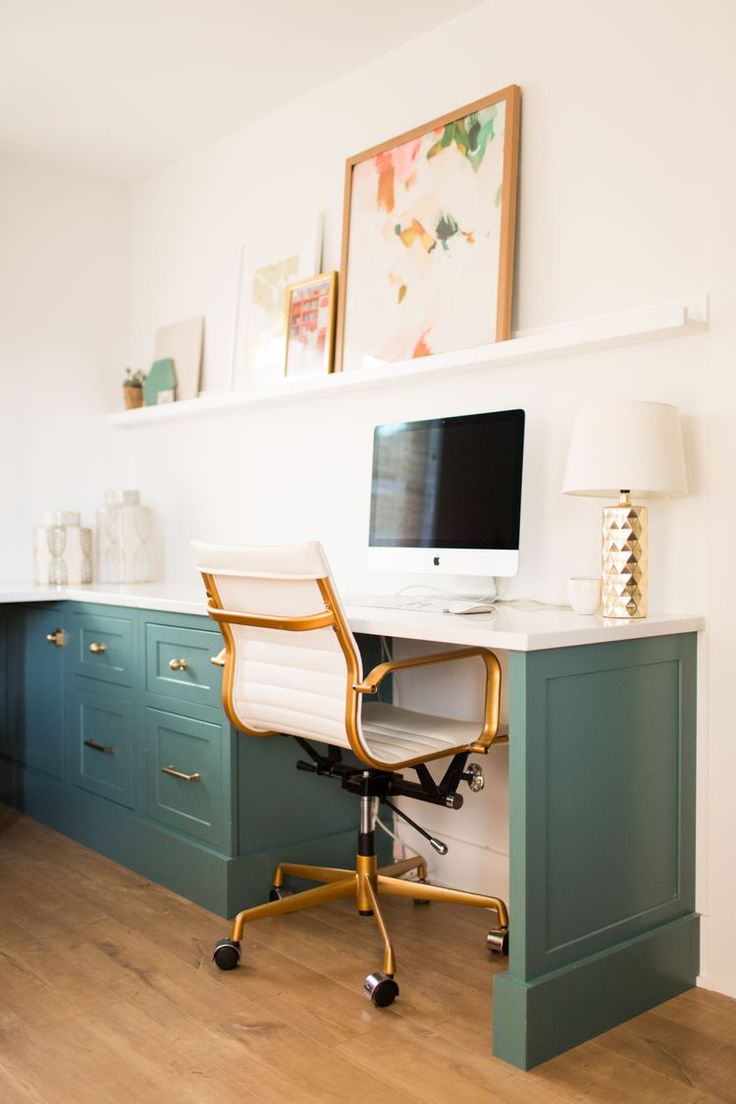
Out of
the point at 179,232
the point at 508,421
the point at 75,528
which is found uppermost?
the point at 179,232

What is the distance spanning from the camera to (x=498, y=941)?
239 centimetres

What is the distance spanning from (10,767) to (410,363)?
85.9 inches

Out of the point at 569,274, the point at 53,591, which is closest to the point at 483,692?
the point at 569,274

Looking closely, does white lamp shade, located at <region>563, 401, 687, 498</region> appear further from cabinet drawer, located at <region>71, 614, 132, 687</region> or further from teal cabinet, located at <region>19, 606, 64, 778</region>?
teal cabinet, located at <region>19, 606, 64, 778</region>

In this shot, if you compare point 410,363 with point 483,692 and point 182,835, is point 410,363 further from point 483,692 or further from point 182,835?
point 182,835

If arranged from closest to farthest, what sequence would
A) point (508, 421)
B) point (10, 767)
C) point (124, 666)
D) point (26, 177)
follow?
point (508, 421)
point (124, 666)
point (10, 767)
point (26, 177)

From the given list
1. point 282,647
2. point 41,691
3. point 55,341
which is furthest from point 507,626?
point 55,341

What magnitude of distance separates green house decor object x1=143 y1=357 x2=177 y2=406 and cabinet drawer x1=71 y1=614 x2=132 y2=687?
43.0 inches

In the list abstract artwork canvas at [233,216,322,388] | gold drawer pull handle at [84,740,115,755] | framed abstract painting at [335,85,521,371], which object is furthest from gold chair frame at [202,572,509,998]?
abstract artwork canvas at [233,216,322,388]

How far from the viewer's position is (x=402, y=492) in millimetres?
2766

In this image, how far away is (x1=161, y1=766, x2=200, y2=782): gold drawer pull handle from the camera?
2750 mm

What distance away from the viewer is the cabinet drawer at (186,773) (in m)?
2.68

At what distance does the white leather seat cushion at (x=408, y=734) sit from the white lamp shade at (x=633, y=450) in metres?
0.65

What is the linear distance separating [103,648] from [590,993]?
72.6 inches
